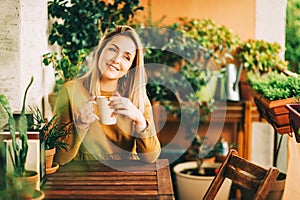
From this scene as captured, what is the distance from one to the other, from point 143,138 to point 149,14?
206 centimetres

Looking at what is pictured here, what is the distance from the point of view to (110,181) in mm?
2404

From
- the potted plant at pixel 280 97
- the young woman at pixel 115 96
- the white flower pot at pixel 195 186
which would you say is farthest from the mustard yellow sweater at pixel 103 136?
the white flower pot at pixel 195 186

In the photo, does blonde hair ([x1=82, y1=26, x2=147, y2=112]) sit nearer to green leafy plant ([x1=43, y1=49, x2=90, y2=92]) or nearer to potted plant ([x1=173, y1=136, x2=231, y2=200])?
green leafy plant ([x1=43, y1=49, x2=90, y2=92])

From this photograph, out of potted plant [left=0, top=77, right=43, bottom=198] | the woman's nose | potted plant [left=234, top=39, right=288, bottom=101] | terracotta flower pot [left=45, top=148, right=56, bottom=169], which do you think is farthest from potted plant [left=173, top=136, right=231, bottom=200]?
potted plant [left=0, top=77, right=43, bottom=198]

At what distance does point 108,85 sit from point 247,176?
2.92 ft

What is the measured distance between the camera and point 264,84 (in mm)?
3576

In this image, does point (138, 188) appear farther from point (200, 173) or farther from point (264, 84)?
point (200, 173)

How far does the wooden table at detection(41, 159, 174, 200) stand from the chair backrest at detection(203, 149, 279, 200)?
287 mm

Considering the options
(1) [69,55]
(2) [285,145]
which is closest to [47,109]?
(1) [69,55]

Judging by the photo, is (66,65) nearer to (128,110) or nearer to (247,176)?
(128,110)

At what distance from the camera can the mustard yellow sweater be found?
2766mm

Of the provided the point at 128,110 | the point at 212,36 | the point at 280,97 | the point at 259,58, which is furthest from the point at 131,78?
the point at 259,58

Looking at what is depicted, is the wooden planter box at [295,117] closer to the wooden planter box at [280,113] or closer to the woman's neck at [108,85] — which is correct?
the wooden planter box at [280,113]

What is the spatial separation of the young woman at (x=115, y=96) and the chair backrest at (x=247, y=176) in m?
0.35
